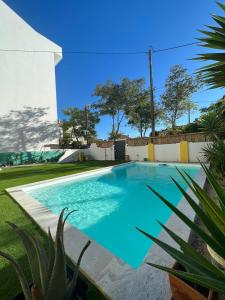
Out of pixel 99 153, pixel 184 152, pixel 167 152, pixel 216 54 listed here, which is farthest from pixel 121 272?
pixel 99 153

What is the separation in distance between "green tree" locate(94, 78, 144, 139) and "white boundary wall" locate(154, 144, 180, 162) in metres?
10.8

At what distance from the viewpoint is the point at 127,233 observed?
4750 mm

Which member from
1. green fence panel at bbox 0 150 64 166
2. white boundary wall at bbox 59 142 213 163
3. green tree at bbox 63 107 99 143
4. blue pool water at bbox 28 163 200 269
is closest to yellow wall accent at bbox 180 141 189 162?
white boundary wall at bbox 59 142 213 163

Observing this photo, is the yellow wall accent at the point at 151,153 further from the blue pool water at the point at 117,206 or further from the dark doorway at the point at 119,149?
the blue pool water at the point at 117,206

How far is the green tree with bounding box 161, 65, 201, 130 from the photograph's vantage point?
21203mm

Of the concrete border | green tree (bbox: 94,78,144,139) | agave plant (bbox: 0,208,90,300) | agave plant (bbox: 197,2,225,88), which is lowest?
the concrete border

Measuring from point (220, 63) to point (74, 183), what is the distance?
8.43 m

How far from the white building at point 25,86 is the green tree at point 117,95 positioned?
5943 mm

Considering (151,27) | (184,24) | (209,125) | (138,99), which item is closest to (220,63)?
(209,125)

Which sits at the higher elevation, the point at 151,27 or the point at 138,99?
the point at 151,27

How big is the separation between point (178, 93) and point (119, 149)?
32.3ft

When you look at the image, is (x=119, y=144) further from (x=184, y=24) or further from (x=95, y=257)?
(x=95, y=257)

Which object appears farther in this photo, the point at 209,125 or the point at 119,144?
the point at 119,144

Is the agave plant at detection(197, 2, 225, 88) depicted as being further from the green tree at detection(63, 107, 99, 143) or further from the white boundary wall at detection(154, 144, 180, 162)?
the green tree at detection(63, 107, 99, 143)
